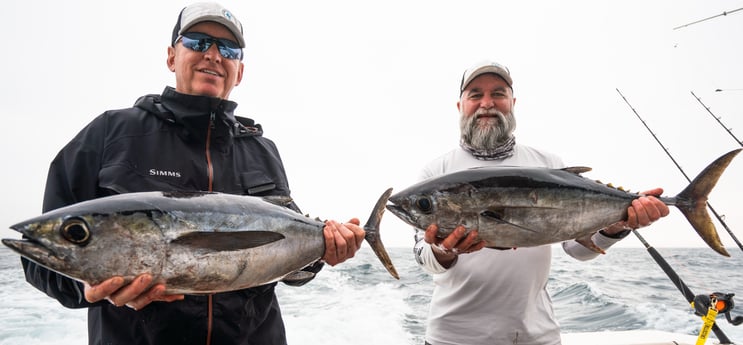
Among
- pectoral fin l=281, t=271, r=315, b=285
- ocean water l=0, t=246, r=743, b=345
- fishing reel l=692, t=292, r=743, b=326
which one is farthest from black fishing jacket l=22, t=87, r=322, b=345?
ocean water l=0, t=246, r=743, b=345

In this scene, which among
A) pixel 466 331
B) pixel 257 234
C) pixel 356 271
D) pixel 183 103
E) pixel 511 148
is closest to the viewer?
pixel 257 234

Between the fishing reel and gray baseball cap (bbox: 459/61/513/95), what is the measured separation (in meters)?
2.94

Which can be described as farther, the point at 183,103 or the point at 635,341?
the point at 635,341

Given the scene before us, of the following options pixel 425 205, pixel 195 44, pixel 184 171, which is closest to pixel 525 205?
pixel 425 205

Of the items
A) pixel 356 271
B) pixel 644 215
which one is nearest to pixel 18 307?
pixel 356 271

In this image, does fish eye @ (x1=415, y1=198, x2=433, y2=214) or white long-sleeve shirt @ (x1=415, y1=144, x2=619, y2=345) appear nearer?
fish eye @ (x1=415, y1=198, x2=433, y2=214)

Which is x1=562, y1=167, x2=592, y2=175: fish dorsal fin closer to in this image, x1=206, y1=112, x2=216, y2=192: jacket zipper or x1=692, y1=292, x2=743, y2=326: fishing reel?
x1=206, y1=112, x2=216, y2=192: jacket zipper

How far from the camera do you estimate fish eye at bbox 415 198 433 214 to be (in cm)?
254

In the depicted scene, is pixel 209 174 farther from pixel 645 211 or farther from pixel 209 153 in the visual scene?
pixel 645 211

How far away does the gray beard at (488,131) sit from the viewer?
3561mm

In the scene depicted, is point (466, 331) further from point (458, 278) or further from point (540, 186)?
point (540, 186)

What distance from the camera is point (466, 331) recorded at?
9.60 ft

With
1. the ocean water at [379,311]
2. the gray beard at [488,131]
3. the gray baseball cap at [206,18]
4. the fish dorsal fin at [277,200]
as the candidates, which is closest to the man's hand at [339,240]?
the fish dorsal fin at [277,200]

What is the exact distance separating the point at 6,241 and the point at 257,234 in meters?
0.88
